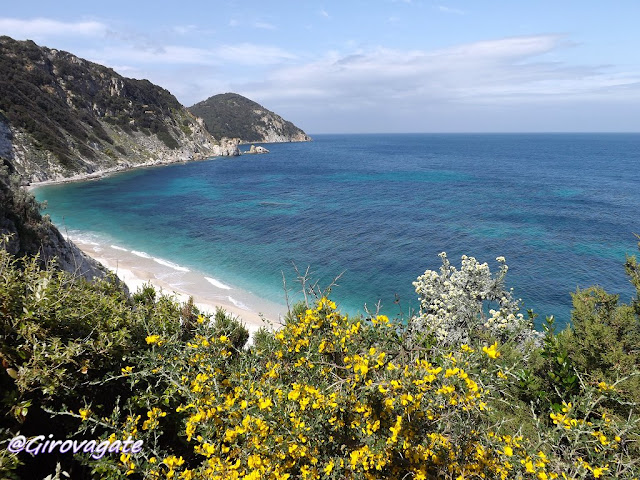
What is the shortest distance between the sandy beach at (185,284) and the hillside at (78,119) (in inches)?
1379

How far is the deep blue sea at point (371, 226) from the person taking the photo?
2916cm

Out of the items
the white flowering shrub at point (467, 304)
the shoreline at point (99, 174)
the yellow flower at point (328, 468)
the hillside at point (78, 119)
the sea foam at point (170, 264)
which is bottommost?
the sea foam at point (170, 264)

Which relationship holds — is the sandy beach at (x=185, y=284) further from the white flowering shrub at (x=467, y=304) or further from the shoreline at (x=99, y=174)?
the shoreline at (x=99, y=174)

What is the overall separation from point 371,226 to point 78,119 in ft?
256

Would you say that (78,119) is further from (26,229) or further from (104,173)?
(26,229)

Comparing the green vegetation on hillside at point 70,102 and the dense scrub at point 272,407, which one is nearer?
the dense scrub at point 272,407

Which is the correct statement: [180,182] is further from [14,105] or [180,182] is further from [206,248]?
[206,248]

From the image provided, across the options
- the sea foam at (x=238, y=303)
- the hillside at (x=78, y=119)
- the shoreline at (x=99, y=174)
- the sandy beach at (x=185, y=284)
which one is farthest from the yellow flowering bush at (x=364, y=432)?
the hillside at (x=78, y=119)

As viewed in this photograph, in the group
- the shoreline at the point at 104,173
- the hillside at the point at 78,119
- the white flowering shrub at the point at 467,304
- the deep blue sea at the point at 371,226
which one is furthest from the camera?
the hillside at the point at 78,119

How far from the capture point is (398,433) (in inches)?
154

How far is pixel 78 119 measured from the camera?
3216 inches

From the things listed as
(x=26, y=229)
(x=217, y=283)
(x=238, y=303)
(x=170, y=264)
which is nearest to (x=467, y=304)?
(x=238, y=303)

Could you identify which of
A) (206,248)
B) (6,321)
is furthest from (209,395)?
(206,248)

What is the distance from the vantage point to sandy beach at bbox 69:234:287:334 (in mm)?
23516
